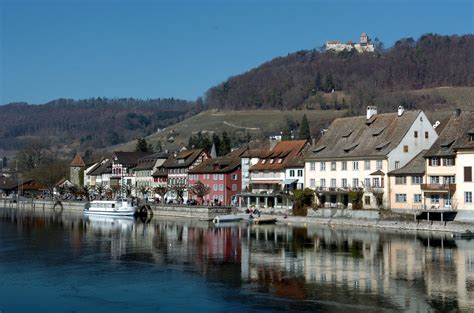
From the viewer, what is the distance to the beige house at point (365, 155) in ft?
234

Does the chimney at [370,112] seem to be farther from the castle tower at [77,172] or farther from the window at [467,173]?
the castle tower at [77,172]

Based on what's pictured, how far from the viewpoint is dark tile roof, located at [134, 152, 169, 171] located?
11875 centimetres

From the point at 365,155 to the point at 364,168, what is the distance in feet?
4.30

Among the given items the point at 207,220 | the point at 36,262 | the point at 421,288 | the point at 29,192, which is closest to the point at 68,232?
the point at 207,220

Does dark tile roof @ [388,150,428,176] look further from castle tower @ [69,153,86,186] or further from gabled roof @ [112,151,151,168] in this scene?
castle tower @ [69,153,86,186]

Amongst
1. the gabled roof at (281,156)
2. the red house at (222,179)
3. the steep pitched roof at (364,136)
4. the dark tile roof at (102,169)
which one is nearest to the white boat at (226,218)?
the gabled roof at (281,156)

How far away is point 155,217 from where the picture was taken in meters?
91.9

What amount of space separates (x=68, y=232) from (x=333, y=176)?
88.5ft

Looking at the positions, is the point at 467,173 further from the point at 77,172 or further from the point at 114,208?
the point at 77,172

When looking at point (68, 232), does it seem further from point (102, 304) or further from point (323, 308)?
point (323, 308)

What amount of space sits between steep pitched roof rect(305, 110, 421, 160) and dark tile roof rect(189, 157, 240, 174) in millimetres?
15918

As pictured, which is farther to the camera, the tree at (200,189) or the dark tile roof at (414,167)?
the tree at (200,189)

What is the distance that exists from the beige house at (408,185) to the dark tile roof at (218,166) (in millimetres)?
28189

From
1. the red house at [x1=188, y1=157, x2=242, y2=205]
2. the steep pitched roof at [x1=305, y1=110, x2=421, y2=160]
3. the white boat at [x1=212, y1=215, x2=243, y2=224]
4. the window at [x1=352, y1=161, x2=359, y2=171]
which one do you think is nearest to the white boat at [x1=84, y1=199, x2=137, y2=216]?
the red house at [x1=188, y1=157, x2=242, y2=205]
